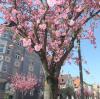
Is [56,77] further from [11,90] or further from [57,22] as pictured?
[11,90]

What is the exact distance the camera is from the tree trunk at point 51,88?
32.7ft

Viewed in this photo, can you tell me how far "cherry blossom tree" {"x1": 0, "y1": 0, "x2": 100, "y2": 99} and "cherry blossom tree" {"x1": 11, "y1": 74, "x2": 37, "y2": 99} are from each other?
140 ft

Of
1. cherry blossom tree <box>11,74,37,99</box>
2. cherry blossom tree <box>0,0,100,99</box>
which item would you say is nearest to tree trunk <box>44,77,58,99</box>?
cherry blossom tree <box>0,0,100,99</box>

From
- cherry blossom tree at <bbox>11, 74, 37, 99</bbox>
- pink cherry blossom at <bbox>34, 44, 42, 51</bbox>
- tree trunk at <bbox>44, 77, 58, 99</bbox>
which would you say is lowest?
tree trunk at <bbox>44, 77, 58, 99</bbox>

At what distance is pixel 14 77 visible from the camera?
53.2 metres

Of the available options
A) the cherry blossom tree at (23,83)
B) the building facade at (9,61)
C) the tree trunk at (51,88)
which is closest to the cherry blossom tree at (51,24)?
the tree trunk at (51,88)

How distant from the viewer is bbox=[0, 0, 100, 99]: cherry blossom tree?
33.5 ft

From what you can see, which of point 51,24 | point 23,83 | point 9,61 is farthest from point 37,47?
point 23,83

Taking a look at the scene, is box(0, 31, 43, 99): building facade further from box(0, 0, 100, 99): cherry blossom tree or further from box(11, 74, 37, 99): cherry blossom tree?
box(0, 0, 100, 99): cherry blossom tree

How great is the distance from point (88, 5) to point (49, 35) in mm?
1998


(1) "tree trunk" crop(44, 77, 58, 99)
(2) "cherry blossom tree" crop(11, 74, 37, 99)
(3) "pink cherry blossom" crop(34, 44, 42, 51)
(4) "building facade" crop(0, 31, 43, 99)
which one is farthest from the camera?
(2) "cherry blossom tree" crop(11, 74, 37, 99)

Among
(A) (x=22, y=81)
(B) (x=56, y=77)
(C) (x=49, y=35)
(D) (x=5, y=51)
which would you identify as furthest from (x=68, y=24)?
(A) (x=22, y=81)

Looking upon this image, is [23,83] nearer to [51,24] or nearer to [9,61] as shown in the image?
[9,61]

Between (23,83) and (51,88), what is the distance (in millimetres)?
46292
